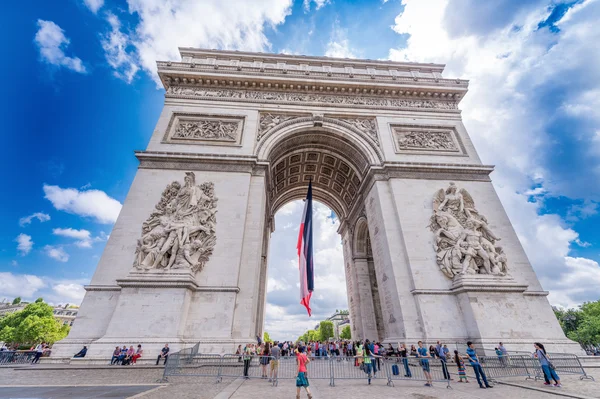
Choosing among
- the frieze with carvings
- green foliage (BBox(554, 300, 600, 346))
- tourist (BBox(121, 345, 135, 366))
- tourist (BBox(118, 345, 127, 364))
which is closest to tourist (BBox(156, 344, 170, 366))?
tourist (BBox(121, 345, 135, 366))

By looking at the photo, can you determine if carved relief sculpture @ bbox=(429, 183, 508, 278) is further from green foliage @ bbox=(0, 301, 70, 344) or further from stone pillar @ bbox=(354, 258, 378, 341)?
green foliage @ bbox=(0, 301, 70, 344)

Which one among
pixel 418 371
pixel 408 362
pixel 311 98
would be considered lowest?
pixel 418 371

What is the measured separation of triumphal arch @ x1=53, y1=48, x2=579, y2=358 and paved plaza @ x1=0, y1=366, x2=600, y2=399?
2548mm

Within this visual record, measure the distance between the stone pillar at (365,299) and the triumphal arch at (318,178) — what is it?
0.28 feet

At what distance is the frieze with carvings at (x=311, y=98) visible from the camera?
664 inches

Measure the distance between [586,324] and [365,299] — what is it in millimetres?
37224

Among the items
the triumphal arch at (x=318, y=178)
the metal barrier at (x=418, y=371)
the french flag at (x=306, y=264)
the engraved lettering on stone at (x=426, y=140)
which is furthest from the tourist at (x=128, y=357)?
the engraved lettering on stone at (x=426, y=140)

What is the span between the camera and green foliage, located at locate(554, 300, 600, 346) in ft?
106

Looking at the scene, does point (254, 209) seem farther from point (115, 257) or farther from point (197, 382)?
point (197, 382)

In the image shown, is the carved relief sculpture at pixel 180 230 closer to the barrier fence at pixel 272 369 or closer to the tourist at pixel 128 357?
the tourist at pixel 128 357

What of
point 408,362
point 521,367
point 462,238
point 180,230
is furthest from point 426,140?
point 180,230

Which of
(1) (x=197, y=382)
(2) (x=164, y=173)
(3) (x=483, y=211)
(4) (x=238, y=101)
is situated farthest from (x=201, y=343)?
(3) (x=483, y=211)

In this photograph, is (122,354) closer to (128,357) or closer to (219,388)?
(128,357)

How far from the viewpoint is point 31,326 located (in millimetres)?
33062
